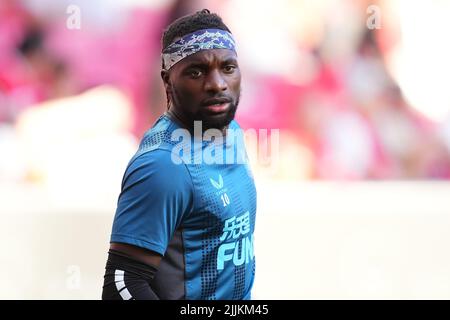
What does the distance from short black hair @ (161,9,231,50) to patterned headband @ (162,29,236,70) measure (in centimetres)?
3

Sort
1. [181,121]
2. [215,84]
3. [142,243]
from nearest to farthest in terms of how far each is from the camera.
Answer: [142,243]
[215,84]
[181,121]

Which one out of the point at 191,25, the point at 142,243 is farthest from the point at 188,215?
the point at 191,25

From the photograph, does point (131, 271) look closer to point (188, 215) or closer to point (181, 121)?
point (188, 215)

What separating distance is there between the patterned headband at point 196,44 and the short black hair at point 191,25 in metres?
0.03

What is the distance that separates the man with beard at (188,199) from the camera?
2227 mm

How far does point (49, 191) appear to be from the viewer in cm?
552

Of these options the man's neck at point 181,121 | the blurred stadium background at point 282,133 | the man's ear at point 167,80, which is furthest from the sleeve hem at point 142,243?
the blurred stadium background at point 282,133

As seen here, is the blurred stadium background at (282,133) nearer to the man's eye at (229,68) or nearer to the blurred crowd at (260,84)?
the blurred crowd at (260,84)

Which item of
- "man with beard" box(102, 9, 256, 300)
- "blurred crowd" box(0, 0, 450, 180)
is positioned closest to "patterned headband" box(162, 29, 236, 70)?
"man with beard" box(102, 9, 256, 300)

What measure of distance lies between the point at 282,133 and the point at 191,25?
344 cm

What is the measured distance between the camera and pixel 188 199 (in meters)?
2.28

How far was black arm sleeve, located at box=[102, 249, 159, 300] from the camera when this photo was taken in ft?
7.31

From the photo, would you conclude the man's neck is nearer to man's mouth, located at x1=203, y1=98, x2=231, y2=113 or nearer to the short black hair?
man's mouth, located at x1=203, y1=98, x2=231, y2=113
